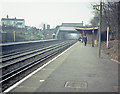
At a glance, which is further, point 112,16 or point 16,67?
point 112,16

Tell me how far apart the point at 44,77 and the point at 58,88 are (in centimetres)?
176

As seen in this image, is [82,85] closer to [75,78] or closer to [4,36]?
[75,78]

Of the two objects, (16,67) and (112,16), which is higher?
(112,16)

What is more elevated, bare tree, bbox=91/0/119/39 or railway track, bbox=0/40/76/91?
bare tree, bbox=91/0/119/39

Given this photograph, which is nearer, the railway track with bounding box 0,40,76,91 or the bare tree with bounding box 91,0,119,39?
the railway track with bounding box 0,40,76,91

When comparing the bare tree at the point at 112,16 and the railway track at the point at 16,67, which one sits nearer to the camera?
the railway track at the point at 16,67

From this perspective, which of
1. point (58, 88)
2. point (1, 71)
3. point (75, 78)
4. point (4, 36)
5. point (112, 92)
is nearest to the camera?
point (112, 92)

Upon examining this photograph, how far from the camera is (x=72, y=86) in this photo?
5934 mm

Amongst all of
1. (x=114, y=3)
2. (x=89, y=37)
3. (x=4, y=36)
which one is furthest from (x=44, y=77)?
(x=4, y=36)

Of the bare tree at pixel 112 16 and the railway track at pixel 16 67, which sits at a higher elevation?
the bare tree at pixel 112 16

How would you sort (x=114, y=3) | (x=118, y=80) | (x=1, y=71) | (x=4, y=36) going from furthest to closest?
(x=4, y=36) → (x=114, y=3) → (x=1, y=71) → (x=118, y=80)

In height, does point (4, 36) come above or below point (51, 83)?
above

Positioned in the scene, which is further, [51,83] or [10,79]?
[10,79]

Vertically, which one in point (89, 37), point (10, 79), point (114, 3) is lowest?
point (10, 79)
